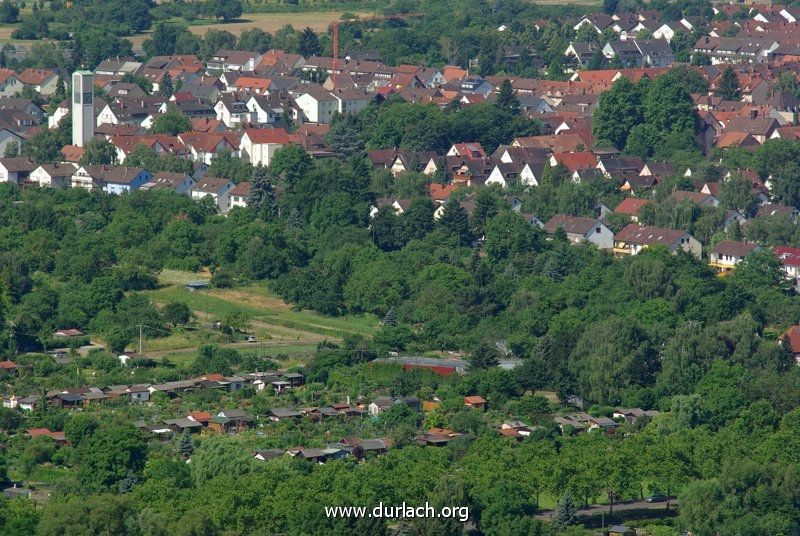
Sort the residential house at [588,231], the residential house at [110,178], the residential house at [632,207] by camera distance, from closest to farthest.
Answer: the residential house at [588,231] < the residential house at [632,207] < the residential house at [110,178]

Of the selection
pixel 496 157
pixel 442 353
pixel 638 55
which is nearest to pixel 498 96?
pixel 496 157

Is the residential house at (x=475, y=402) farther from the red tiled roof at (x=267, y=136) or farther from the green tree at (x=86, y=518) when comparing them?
the red tiled roof at (x=267, y=136)

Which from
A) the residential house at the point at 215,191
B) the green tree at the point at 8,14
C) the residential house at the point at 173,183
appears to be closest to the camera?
the residential house at the point at 215,191

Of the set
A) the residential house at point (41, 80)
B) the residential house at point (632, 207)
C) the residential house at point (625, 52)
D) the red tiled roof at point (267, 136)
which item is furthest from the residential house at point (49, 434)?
the residential house at point (625, 52)

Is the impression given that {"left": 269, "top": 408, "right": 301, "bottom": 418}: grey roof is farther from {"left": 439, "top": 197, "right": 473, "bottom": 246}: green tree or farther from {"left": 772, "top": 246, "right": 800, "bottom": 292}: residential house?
{"left": 772, "top": 246, "right": 800, "bottom": 292}: residential house

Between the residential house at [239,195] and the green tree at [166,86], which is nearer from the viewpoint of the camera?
the residential house at [239,195]

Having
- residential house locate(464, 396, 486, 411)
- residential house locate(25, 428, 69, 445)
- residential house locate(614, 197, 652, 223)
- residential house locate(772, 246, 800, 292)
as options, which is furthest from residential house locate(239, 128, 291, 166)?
residential house locate(25, 428, 69, 445)
